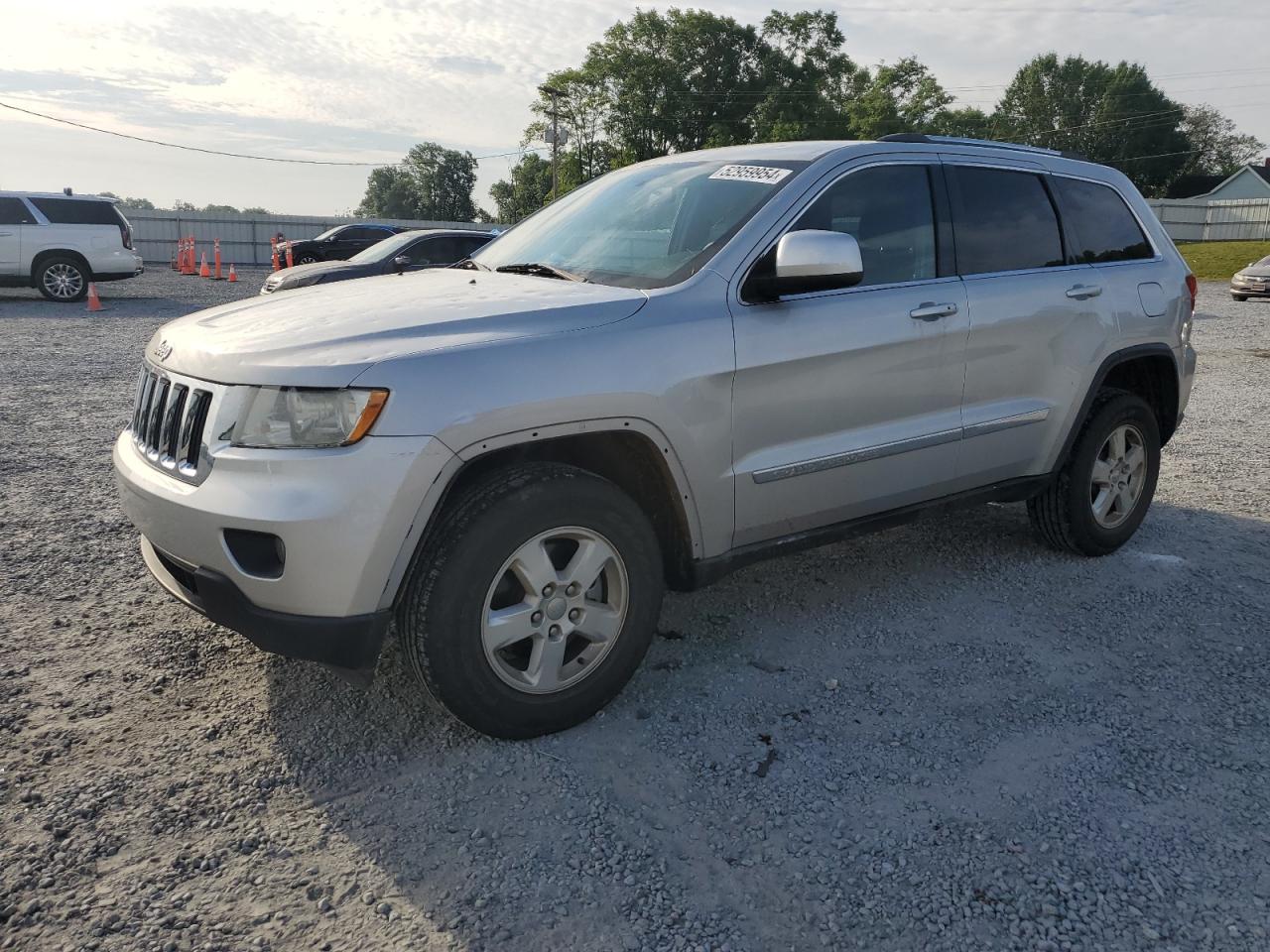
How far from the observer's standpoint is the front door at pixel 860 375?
3.30 m

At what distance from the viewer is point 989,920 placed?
231 centimetres

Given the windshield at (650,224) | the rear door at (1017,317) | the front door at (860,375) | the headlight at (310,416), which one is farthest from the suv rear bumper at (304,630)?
the rear door at (1017,317)

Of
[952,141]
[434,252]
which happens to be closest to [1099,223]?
[952,141]

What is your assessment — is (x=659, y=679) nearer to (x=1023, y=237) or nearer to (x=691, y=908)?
(x=691, y=908)

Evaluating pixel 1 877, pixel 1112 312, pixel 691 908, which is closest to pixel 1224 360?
pixel 1112 312

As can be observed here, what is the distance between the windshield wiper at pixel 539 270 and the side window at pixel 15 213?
16.0m

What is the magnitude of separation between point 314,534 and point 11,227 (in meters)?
17.1

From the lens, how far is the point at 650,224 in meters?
3.71

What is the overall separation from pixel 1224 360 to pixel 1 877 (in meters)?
13.7

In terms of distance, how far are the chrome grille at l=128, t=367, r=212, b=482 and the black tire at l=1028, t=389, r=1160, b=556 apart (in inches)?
142

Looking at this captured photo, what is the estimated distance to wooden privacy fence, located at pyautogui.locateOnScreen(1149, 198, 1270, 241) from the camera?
48.3 meters

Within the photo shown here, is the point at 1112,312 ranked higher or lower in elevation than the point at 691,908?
higher

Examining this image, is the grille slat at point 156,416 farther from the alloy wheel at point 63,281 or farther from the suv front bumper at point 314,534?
the alloy wheel at point 63,281

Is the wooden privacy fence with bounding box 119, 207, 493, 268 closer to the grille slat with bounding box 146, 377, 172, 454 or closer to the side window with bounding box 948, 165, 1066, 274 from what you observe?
the side window with bounding box 948, 165, 1066, 274
